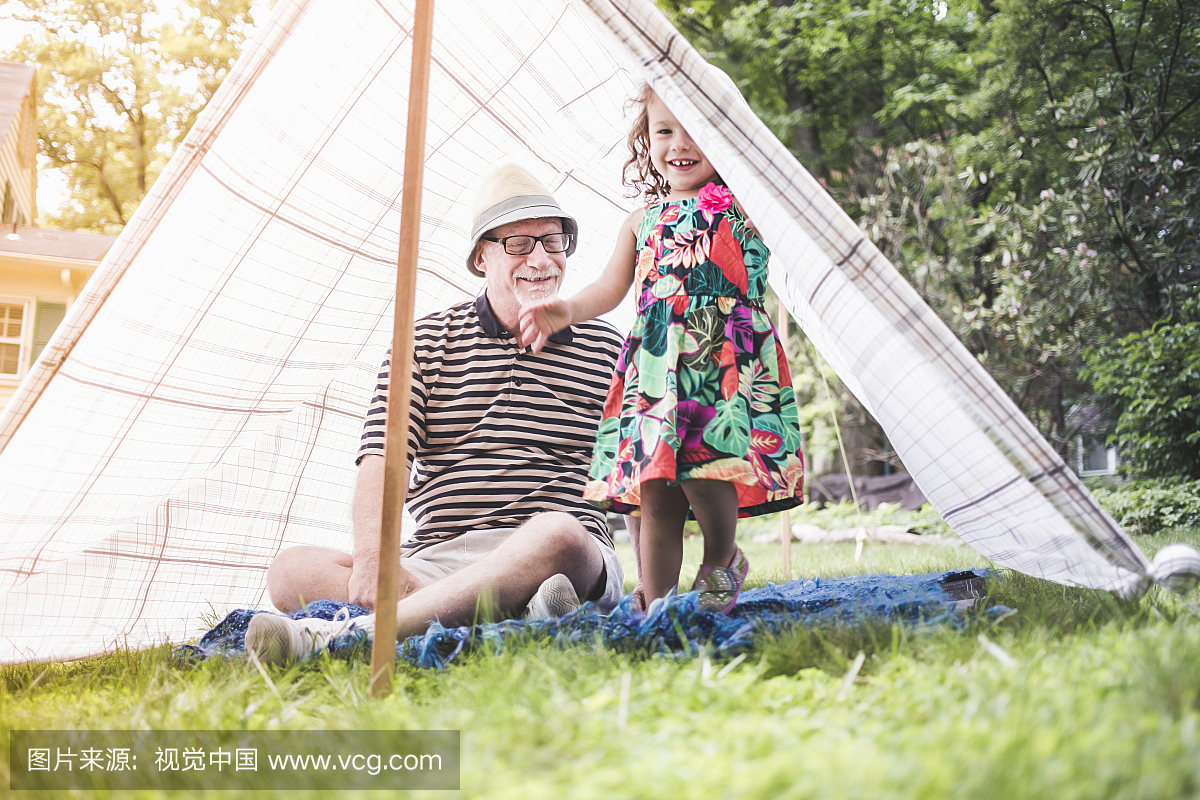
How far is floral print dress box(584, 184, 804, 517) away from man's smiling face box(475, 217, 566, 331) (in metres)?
0.45

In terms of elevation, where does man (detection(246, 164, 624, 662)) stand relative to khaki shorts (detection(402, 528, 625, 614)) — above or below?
above

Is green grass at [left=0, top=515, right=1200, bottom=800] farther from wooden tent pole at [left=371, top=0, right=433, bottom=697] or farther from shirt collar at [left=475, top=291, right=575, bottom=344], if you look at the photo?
shirt collar at [left=475, top=291, right=575, bottom=344]

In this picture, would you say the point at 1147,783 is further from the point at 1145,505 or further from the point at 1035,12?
the point at 1035,12

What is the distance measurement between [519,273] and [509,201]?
8.3 inches

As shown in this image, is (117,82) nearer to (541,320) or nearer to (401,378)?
(541,320)

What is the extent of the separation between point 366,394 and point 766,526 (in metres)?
6.47

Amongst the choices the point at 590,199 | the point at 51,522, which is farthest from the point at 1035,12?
the point at 51,522

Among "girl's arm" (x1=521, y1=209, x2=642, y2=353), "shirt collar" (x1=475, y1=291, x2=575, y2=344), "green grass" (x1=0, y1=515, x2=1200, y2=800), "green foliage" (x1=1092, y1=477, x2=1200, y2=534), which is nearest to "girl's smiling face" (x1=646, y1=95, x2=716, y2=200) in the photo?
"girl's arm" (x1=521, y1=209, x2=642, y2=353)

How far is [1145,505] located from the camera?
5531 millimetres

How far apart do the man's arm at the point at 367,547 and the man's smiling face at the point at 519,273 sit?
60cm

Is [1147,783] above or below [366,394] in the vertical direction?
below

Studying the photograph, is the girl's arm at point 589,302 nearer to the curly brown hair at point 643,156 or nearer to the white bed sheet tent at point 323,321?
the curly brown hair at point 643,156

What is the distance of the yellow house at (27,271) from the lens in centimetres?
955

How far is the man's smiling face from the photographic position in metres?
2.26
